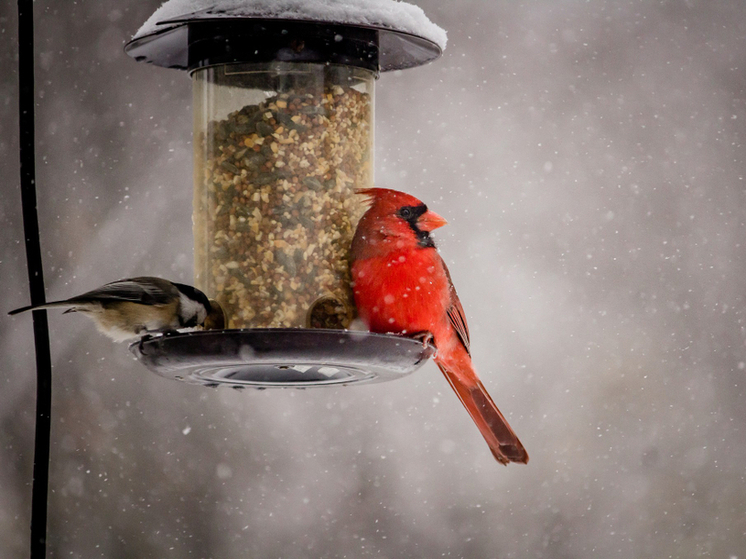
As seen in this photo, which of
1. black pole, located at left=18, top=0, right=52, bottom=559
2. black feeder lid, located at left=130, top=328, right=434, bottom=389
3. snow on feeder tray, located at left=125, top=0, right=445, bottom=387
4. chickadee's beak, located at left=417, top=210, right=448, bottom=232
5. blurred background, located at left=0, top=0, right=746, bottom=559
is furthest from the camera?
blurred background, located at left=0, top=0, right=746, bottom=559

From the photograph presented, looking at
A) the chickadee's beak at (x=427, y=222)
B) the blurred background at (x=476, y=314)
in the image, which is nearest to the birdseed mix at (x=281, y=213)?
the chickadee's beak at (x=427, y=222)

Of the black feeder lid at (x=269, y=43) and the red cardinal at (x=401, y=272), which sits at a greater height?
the black feeder lid at (x=269, y=43)

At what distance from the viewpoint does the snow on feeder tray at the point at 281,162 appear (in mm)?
2281

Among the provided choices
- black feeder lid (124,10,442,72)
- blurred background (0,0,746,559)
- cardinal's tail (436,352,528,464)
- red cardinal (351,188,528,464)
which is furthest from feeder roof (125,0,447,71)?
blurred background (0,0,746,559)

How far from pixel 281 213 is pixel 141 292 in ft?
1.38

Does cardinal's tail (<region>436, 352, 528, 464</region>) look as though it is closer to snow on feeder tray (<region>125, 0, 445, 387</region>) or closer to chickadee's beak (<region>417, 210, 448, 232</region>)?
chickadee's beak (<region>417, 210, 448, 232</region>)

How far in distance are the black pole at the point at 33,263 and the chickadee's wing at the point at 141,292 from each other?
445 mm

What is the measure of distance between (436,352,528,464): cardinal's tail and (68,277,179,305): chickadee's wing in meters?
0.97

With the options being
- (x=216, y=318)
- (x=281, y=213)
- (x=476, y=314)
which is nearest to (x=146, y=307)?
(x=216, y=318)

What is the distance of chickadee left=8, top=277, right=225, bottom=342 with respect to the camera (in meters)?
2.32

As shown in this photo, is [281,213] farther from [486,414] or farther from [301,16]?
[486,414]

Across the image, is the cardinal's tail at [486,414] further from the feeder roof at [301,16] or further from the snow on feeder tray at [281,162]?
the feeder roof at [301,16]

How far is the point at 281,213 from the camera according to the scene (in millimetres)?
2373

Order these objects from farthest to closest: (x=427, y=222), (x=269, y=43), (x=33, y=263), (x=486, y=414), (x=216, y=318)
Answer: (x=486, y=414) < (x=427, y=222) < (x=216, y=318) < (x=269, y=43) < (x=33, y=263)
